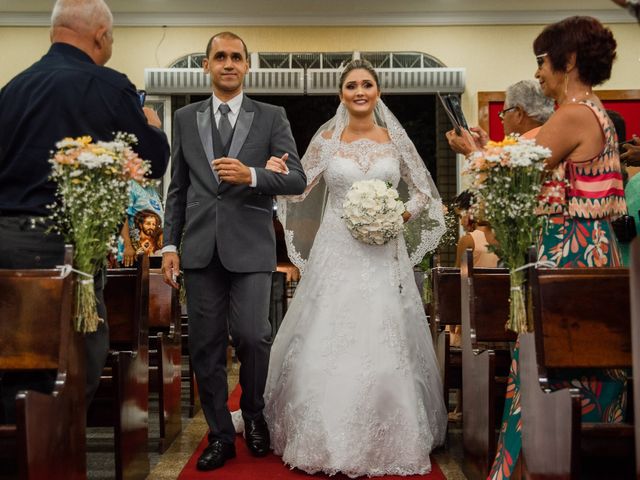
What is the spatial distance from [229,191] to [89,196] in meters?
1.35

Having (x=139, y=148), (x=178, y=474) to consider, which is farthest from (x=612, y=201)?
(x=178, y=474)

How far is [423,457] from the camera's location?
3877 mm

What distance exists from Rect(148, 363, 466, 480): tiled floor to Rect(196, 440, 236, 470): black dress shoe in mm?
162

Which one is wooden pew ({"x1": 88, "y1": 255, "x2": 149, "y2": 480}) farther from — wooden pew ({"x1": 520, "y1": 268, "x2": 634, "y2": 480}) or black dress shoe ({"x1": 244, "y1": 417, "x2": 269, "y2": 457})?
wooden pew ({"x1": 520, "y1": 268, "x2": 634, "y2": 480})

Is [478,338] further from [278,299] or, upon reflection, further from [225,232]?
[278,299]

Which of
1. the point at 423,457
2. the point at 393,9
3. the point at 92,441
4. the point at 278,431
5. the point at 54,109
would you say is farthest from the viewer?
the point at 393,9

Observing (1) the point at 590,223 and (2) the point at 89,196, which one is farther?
(1) the point at 590,223

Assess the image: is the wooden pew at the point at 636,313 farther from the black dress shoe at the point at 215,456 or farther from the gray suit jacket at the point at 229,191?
the black dress shoe at the point at 215,456

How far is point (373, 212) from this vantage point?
416 centimetres

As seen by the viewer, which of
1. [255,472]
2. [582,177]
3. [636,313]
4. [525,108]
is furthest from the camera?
[525,108]

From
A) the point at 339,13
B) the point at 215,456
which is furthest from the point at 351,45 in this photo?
the point at 215,456

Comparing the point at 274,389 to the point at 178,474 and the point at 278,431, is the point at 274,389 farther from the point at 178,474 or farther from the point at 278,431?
the point at 178,474

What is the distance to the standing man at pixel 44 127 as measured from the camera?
2779 millimetres

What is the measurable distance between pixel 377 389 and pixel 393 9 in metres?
7.31
